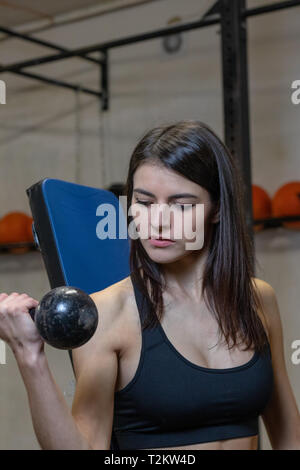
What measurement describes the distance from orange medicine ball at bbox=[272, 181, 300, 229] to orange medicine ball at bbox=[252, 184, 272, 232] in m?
0.08

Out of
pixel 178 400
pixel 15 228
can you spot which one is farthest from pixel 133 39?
pixel 178 400

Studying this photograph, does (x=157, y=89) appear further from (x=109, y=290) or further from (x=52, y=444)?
(x=52, y=444)

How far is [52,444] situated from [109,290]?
1.36 ft

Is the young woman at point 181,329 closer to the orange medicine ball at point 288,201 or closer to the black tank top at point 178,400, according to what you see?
the black tank top at point 178,400

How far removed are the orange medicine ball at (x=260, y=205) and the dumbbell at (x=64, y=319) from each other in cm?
288

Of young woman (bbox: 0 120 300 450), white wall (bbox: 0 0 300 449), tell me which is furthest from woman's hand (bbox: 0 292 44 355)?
white wall (bbox: 0 0 300 449)

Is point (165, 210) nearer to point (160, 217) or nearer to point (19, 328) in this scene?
point (160, 217)

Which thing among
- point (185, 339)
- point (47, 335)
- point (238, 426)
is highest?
point (47, 335)

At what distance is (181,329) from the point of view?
1318 millimetres

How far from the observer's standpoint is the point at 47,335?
89 centimetres

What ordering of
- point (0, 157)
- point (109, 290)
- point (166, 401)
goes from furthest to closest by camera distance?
point (0, 157), point (109, 290), point (166, 401)

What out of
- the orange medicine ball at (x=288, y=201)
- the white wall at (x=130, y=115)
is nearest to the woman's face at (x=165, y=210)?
the orange medicine ball at (x=288, y=201)

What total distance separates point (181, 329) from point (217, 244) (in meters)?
0.20
